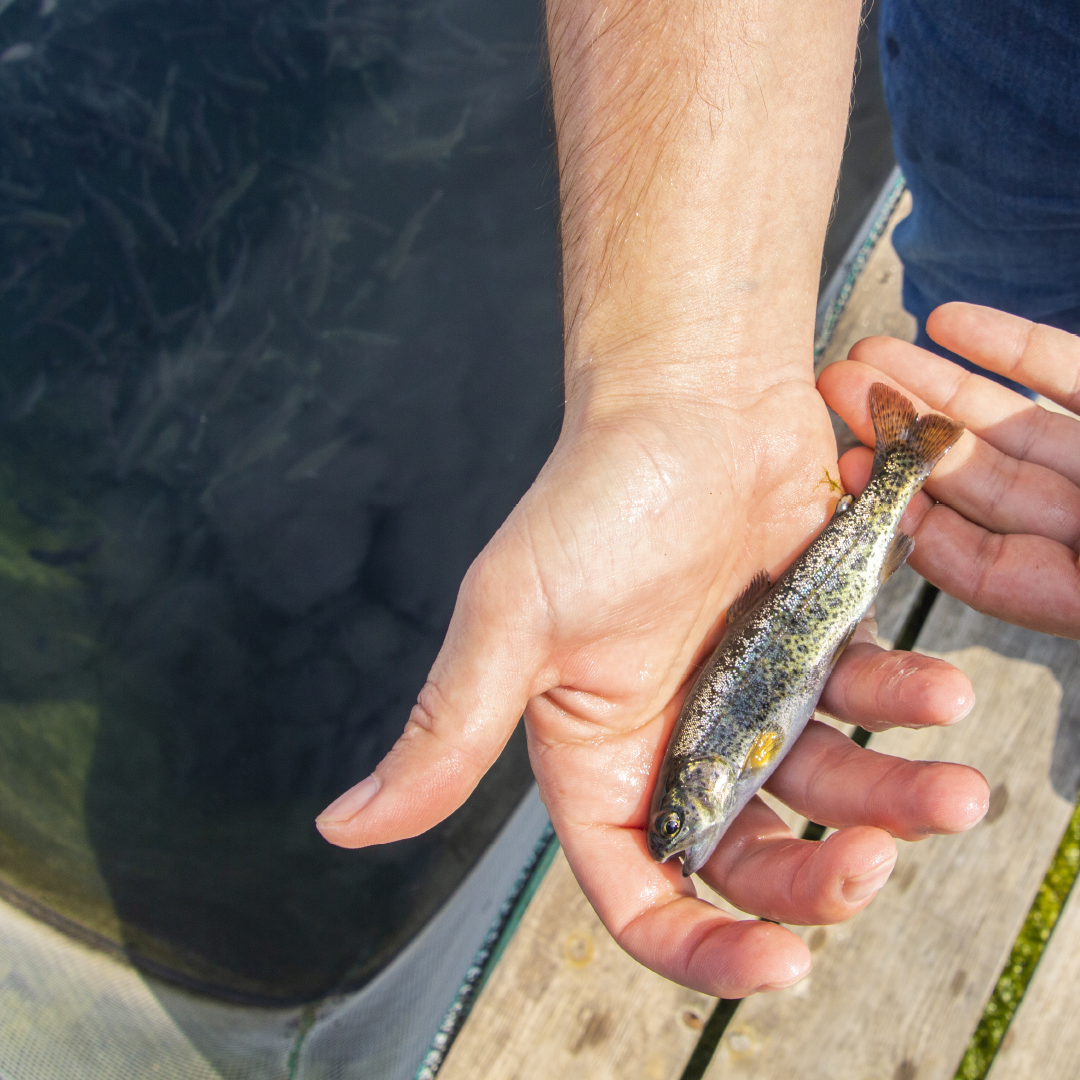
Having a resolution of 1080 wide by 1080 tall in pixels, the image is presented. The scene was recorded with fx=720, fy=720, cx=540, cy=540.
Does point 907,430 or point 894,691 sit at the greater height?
point 907,430

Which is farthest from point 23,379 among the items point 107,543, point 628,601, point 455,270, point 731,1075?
point 731,1075

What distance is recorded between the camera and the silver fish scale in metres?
2.70

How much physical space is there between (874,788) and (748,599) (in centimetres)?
87

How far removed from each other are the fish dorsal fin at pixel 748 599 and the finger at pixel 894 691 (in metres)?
0.41

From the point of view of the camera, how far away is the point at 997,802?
3670mm

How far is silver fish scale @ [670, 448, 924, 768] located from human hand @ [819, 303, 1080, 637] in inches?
9.1

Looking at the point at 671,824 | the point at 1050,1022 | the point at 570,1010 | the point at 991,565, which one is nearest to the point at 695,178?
the point at 991,565

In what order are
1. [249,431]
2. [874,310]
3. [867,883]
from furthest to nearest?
1. [249,431]
2. [874,310]
3. [867,883]

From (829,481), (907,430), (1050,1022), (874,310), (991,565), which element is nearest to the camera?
A: (991,565)

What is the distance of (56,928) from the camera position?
179 inches

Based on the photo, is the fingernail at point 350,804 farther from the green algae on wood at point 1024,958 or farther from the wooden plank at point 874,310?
the wooden plank at point 874,310

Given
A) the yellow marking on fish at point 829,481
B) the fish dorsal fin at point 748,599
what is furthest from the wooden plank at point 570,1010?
the yellow marking on fish at point 829,481

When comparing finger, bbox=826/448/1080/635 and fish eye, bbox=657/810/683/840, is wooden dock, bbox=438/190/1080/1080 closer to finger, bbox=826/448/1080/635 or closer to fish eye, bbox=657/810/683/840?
finger, bbox=826/448/1080/635

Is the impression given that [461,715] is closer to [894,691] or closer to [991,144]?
[894,691]
